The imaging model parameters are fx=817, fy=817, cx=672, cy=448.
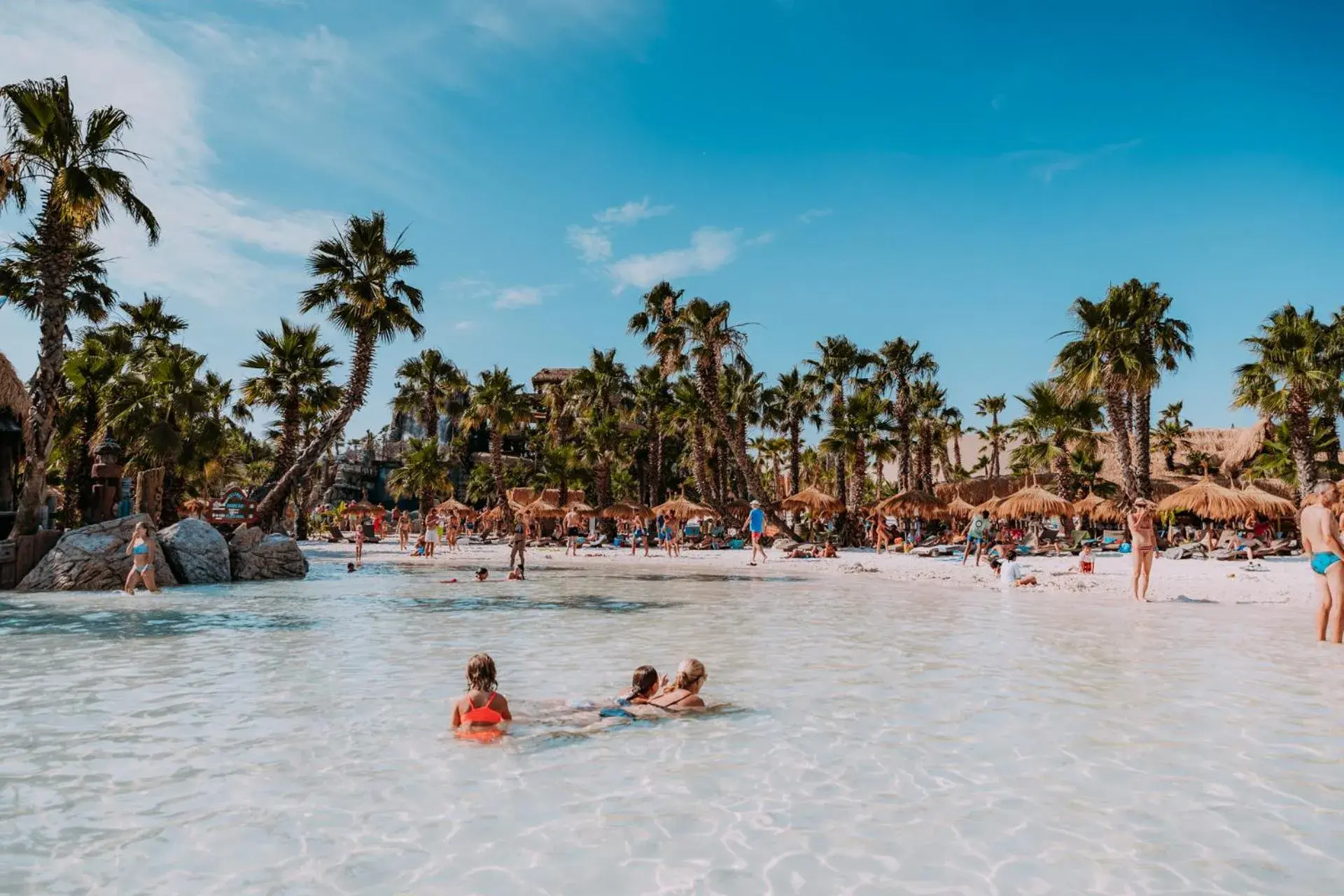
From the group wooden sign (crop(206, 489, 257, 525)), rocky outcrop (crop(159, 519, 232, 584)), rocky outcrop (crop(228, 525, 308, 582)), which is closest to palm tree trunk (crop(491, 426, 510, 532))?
wooden sign (crop(206, 489, 257, 525))

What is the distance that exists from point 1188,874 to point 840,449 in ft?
112

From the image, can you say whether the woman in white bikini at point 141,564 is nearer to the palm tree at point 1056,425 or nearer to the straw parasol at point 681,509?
the straw parasol at point 681,509

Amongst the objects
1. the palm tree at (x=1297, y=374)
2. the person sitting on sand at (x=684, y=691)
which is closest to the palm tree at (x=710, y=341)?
the palm tree at (x=1297, y=374)

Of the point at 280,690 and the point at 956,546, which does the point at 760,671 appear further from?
the point at 956,546

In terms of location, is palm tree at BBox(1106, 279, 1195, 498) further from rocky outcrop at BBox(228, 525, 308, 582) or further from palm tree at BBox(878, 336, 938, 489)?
rocky outcrop at BBox(228, 525, 308, 582)

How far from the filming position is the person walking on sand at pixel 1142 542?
1414cm

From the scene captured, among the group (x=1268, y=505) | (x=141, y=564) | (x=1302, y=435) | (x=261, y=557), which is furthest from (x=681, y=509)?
(x=141, y=564)

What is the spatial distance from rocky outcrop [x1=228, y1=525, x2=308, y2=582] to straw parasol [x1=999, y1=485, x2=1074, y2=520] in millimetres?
23561

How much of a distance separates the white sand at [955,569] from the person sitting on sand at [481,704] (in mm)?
13425

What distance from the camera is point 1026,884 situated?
354 centimetres

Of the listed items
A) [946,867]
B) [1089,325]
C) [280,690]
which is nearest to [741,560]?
[1089,325]

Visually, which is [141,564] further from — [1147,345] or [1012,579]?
[1147,345]

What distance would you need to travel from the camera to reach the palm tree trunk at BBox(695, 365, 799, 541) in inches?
1288

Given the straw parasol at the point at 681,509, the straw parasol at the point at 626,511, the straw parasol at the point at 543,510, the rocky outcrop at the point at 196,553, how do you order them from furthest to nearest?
the straw parasol at the point at 543,510 < the straw parasol at the point at 626,511 < the straw parasol at the point at 681,509 < the rocky outcrop at the point at 196,553
